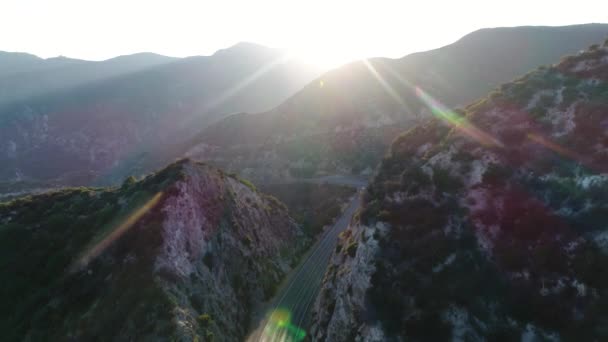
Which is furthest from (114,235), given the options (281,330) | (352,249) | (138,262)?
(352,249)

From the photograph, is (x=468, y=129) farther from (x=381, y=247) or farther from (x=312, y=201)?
(x=312, y=201)

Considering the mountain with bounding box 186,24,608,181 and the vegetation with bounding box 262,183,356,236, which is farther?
the mountain with bounding box 186,24,608,181

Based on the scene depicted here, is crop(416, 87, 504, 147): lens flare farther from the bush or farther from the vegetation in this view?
the vegetation

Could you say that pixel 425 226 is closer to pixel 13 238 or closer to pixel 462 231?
pixel 462 231

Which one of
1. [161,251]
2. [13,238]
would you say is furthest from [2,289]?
[161,251]

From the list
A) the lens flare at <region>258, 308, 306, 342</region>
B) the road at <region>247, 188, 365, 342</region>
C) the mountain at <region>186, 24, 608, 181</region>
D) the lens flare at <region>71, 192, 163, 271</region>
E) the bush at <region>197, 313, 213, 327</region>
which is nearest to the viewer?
the bush at <region>197, 313, 213, 327</region>

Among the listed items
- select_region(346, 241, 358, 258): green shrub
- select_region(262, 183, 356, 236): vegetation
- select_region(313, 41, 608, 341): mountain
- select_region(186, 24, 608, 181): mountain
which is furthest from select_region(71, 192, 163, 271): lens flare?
select_region(186, 24, 608, 181): mountain
